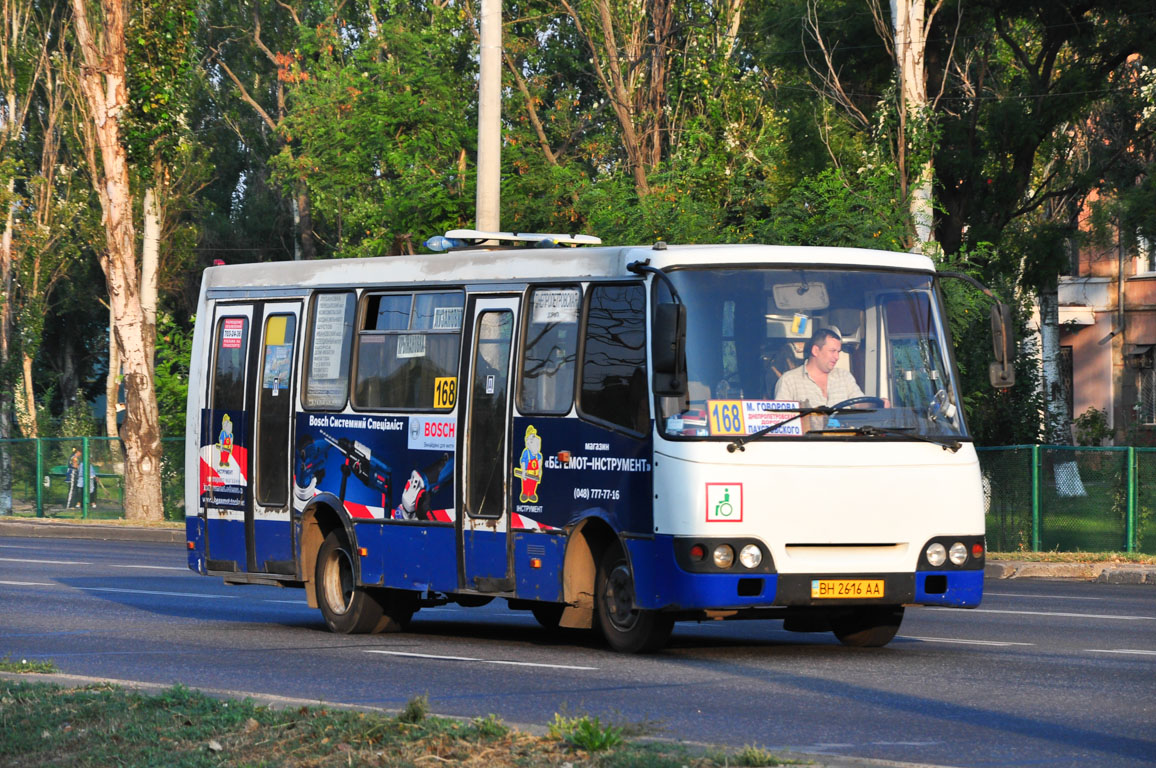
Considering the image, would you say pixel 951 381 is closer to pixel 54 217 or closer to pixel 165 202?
pixel 165 202

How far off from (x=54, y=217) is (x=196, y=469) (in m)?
37.0

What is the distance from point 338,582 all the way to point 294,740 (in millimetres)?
7119

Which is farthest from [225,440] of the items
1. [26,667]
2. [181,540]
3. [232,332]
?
[181,540]

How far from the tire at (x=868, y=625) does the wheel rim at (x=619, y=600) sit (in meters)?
1.62

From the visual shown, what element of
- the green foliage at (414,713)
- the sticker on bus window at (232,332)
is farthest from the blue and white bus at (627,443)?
the green foliage at (414,713)

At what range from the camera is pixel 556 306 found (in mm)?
13359

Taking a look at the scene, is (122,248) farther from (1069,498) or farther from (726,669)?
(726,669)

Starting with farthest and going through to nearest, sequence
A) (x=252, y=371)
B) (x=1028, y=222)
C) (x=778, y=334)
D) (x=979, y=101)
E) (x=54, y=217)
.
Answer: (x=54, y=217)
(x=1028, y=222)
(x=979, y=101)
(x=252, y=371)
(x=778, y=334)

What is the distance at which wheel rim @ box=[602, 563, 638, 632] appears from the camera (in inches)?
493

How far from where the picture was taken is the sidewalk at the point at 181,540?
21.9m

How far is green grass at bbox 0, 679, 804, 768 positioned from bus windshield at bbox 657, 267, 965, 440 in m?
4.23

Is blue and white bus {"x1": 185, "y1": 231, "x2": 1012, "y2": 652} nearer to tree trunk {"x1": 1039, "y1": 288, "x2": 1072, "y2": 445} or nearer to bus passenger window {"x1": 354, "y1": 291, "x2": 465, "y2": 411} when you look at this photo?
bus passenger window {"x1": 354, "y1": 291, "x2": 465, "y2": 411}

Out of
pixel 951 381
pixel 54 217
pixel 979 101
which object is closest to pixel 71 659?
pixel 951 381

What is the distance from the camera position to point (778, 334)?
1239cm
